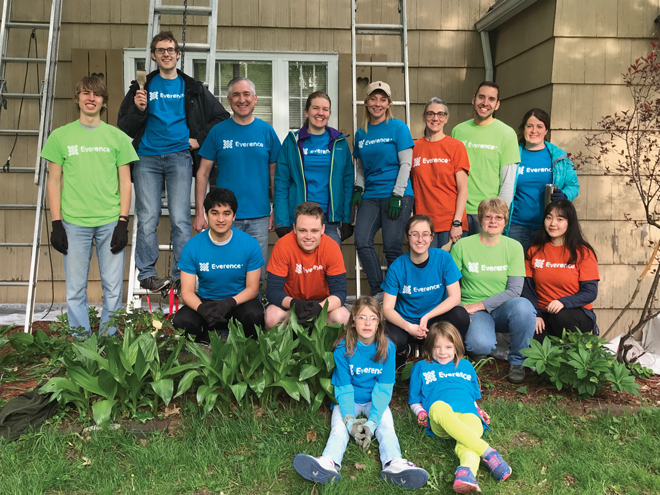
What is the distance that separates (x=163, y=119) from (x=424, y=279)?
2.22m

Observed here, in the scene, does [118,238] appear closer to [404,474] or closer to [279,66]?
[404,474]

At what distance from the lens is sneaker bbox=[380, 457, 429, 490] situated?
7.52ft

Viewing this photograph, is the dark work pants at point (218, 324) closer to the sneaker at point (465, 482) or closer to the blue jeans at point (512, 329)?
the blue jeans at point (512, 329)

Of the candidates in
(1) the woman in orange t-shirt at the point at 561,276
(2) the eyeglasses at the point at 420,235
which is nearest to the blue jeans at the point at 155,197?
(2) the eyeglasses at the point at 420,235

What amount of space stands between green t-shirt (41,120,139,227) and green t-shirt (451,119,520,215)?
258 centimetres

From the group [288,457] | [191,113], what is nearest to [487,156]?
[191,113]

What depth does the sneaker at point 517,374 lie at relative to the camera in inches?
133

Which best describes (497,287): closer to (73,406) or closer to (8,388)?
(73,406)

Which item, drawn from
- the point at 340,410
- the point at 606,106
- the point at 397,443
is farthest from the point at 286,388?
the point at 606,106

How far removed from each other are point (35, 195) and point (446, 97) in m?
4.40

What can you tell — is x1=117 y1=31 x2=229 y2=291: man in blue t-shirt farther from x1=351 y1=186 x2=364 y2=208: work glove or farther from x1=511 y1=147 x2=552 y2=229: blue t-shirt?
x1=511 y1=147 x2=552 y2=229: blue t-shirt

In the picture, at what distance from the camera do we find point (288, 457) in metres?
2.55

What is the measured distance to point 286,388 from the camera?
282cm

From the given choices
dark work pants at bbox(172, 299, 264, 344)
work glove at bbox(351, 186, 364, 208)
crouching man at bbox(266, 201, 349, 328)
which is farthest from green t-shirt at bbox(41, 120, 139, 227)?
work glove at bbox(351, 186, 364, 208)
